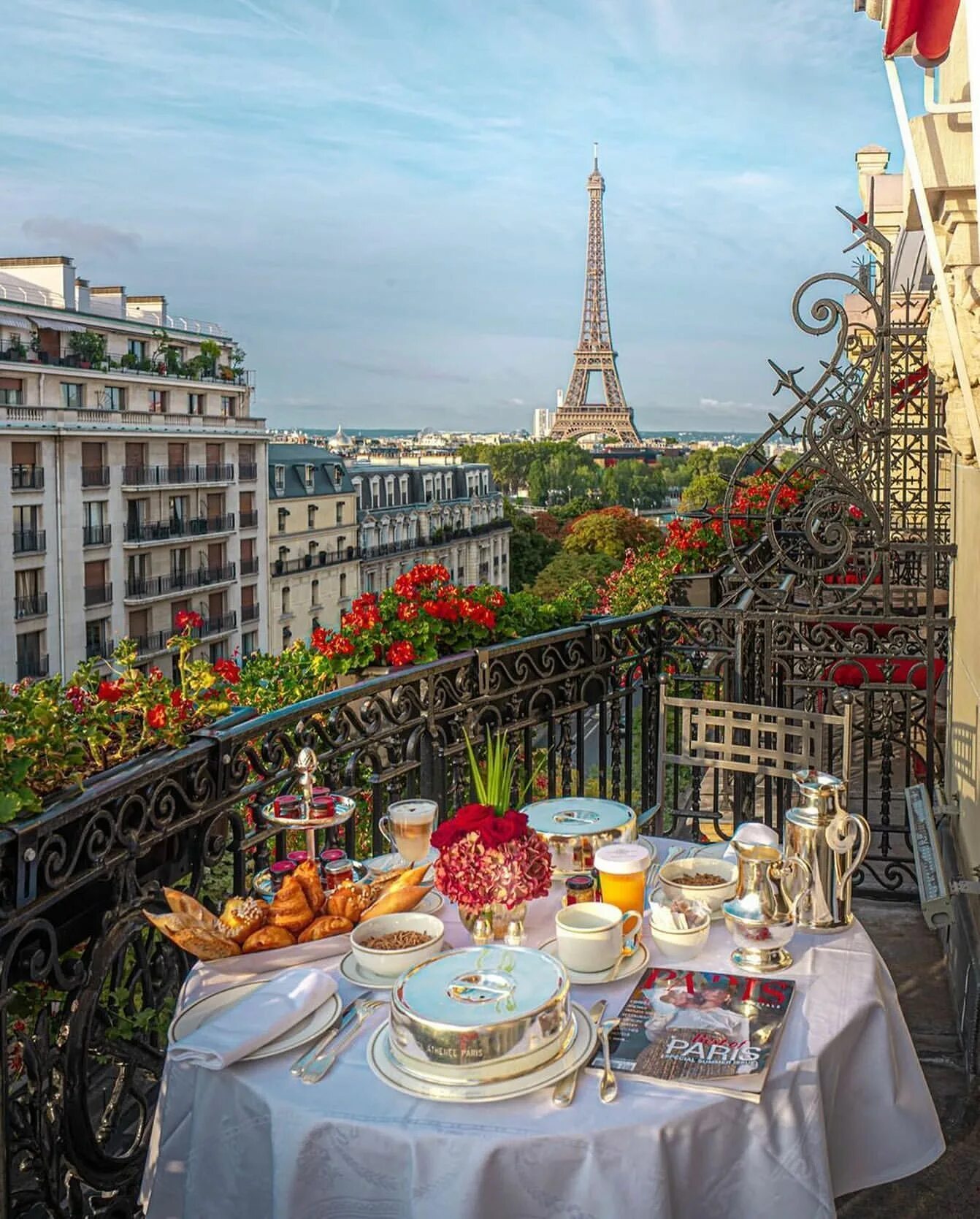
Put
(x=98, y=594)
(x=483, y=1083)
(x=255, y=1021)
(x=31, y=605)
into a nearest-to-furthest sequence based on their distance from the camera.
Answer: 1. (x=483, y=1083)
2. (x=255, y=1021)
3. (x=31, y=605)
4. (x=98, y=594)

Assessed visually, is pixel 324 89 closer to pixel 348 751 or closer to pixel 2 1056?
pixel 348 751

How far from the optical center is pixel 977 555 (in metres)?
3.99

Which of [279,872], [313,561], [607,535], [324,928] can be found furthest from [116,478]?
[324,928]

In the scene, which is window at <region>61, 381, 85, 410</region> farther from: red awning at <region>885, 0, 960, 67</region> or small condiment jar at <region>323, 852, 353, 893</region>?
red awning at <region>885, 0, 960, 67</region>

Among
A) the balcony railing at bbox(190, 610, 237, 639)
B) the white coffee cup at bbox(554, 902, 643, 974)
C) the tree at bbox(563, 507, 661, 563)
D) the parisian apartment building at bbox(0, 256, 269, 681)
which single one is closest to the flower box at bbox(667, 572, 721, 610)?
the white coffee cup at bbox(554, 902, 643, 974)

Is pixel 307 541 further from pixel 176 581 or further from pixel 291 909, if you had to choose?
pixel 291 909

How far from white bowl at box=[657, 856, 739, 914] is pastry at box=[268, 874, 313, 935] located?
2.60ft

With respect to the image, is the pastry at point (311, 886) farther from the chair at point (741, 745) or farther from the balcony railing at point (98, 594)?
the balcony railing at point (98, 594)

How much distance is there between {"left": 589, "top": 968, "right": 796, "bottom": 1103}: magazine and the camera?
176cm

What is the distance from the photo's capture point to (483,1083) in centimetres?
173

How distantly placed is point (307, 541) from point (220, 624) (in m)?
8.00

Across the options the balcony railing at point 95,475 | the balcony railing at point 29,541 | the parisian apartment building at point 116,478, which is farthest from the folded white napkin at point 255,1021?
the balcony railing at point 95,475

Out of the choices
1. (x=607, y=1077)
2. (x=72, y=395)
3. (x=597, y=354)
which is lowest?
(x=607, y=1077)

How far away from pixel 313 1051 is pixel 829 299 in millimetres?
4092
